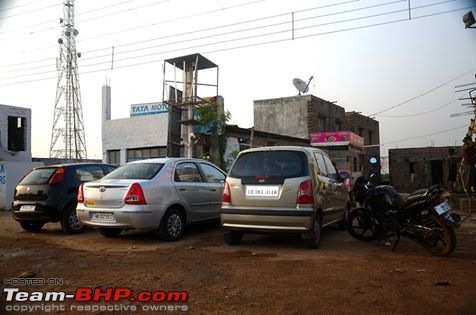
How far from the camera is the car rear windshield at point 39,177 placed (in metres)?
9.20

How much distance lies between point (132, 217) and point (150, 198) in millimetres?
450

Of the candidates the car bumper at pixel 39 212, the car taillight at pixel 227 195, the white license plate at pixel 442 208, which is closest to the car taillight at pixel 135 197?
the car taillight at pixel 227 195

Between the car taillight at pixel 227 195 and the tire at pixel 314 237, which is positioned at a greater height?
the car taillight at pixel 227 195

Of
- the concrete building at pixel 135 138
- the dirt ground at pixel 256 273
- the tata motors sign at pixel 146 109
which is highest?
the tata motors sign at pixel 146 109

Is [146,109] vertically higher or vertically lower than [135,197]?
higher

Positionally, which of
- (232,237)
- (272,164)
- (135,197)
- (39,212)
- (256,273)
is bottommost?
(256,273)

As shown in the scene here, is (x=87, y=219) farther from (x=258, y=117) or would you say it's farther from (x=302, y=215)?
(x=258, y=117)

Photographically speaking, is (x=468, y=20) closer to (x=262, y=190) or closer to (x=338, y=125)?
(x=262, y=190)

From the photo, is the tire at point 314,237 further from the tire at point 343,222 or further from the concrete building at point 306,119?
the concrete building at point 306,119

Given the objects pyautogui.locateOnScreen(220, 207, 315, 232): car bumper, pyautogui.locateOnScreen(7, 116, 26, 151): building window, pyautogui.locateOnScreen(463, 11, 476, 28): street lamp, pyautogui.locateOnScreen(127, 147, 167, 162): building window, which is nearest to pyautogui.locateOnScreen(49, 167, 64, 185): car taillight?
pyautogui.locateOnScreen(220, 207, 315, 232): car bumper

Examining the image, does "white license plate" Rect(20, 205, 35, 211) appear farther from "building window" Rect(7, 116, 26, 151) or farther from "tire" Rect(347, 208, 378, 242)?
"building window" Rect(7, 116, 26, 151)

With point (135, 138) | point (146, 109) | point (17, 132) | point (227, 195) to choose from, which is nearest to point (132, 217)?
point (227, 195)

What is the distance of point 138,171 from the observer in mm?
8305

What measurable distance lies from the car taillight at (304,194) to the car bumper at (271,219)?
141 mm
